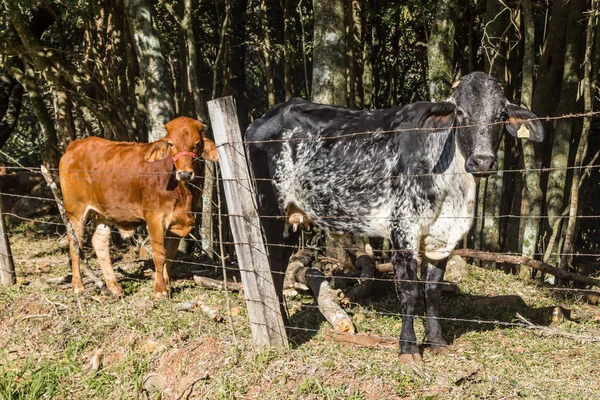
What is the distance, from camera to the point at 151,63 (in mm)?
9086

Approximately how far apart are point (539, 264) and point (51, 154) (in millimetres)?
7312

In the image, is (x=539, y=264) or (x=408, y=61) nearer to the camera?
(x=539, y=264)

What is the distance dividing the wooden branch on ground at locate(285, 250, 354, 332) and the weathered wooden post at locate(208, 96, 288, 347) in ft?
3.41

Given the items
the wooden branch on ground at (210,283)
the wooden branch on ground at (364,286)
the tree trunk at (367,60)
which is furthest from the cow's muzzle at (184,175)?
the tree trunk at (367,60)

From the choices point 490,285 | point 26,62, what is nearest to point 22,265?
point 26,62

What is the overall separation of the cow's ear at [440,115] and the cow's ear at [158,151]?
2651mm

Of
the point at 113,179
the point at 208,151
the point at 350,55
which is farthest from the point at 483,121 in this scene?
the point at 350,55

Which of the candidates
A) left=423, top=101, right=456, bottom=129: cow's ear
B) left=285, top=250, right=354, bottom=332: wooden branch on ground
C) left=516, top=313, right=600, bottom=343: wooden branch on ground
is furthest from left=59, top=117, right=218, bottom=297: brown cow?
left=516, top=313, right=600, bottom=343: wooden branch on ground

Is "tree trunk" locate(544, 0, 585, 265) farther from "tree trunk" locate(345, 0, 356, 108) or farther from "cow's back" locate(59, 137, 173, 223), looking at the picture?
"cow's back" locate(59, 137, 173, 223)

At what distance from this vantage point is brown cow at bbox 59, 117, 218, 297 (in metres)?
7.62

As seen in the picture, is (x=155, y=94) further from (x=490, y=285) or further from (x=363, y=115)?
(x=490, y=285)

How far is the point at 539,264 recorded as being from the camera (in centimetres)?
787

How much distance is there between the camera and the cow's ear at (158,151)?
7.65 metres

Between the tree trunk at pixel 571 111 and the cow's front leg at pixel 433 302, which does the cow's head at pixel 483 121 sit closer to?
the cow's front leg at pixel 433 302
